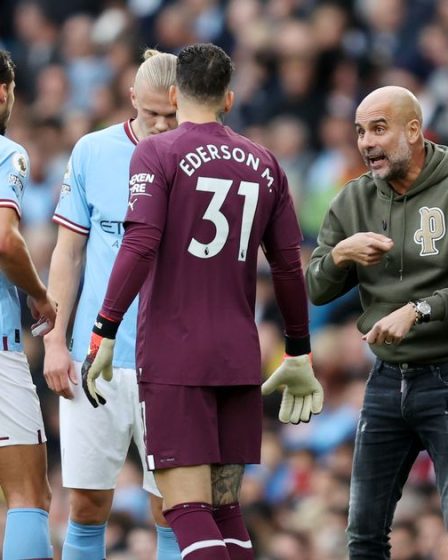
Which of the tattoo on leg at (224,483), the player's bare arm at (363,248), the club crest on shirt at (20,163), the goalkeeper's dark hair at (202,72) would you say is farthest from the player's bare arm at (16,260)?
the player's bare arm at (363,248)

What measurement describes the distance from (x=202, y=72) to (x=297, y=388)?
1.30 m

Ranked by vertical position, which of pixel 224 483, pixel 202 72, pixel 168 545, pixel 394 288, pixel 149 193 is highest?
pixel 202 72

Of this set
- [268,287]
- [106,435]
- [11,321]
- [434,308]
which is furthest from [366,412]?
[268,287]

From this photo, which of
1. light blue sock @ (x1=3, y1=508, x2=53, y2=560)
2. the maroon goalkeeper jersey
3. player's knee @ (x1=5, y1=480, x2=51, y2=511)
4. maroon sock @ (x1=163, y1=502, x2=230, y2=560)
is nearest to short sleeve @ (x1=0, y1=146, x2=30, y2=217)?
the maroon goalkeeper jersey

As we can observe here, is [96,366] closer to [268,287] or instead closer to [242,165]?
[242,165]

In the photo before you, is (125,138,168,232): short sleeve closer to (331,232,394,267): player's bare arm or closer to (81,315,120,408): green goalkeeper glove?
(81,315,120,408): green goalkeeper glove

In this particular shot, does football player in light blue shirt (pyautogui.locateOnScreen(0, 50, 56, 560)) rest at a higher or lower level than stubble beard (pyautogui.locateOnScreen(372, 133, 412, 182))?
lower

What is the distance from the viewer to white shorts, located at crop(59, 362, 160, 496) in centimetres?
580

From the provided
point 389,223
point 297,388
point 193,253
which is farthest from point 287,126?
point 193,253

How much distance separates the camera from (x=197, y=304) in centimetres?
509

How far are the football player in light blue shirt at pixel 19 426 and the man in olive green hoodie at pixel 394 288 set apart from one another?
117 cm

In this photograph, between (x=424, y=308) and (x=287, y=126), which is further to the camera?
(x=287, y=126)

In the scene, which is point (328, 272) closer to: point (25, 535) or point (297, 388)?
point (297, 388)

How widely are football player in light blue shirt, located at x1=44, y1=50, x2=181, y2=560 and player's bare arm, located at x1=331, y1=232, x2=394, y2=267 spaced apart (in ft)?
3.09
